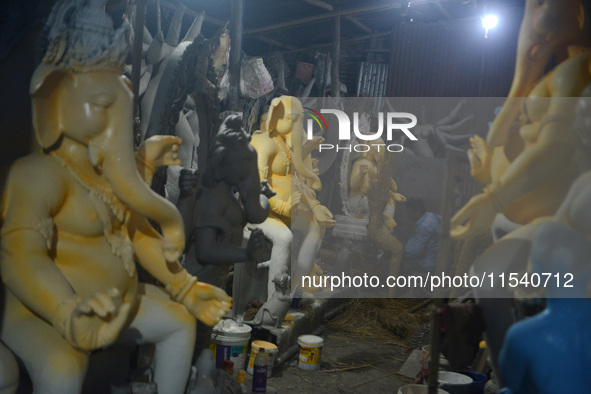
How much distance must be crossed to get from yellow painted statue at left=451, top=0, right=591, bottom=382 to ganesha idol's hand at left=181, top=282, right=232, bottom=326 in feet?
2.83

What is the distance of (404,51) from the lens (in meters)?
2.35

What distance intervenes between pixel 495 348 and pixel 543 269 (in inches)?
13.1

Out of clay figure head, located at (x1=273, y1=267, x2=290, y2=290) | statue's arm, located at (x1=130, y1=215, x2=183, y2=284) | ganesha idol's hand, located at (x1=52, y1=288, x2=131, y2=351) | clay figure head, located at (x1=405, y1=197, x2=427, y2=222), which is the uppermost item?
clay figure head, located at (x1=405, y1=197, x2=427, y2=222)

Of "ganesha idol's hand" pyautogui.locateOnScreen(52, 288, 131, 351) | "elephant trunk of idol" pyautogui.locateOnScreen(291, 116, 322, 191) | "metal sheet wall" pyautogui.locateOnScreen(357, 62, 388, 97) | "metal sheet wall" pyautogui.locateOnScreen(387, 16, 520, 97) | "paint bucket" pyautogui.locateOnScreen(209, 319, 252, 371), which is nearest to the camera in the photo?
"ganesha idol's hand" pyautogui.locateOnScreen(52, 288, 131, 351)

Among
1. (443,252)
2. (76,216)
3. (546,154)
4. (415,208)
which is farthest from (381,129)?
(76,216)

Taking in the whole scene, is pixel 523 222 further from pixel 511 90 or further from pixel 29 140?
pixel 29 140

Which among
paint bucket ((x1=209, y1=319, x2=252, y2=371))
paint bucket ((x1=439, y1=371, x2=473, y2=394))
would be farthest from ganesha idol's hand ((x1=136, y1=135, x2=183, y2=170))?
paint bucket ((x1=439, y1=371, x2=473, y2=394))

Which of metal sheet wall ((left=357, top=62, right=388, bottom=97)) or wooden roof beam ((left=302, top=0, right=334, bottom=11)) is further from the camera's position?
wooden roof beam ((left=302, top=0, right=334, bottom=11))

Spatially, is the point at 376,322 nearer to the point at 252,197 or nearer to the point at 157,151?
the point at 252,197

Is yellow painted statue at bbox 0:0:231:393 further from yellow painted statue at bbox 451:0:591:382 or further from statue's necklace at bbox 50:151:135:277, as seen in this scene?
yellow painted statue at bbox 451:0:591:382

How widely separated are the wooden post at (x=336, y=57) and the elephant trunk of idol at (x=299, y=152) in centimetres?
95

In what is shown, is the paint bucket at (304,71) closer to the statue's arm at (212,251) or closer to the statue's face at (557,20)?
the statue's arm at (212,251)

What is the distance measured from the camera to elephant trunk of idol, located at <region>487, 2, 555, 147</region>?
166cm

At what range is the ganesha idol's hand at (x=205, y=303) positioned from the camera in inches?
65.5
